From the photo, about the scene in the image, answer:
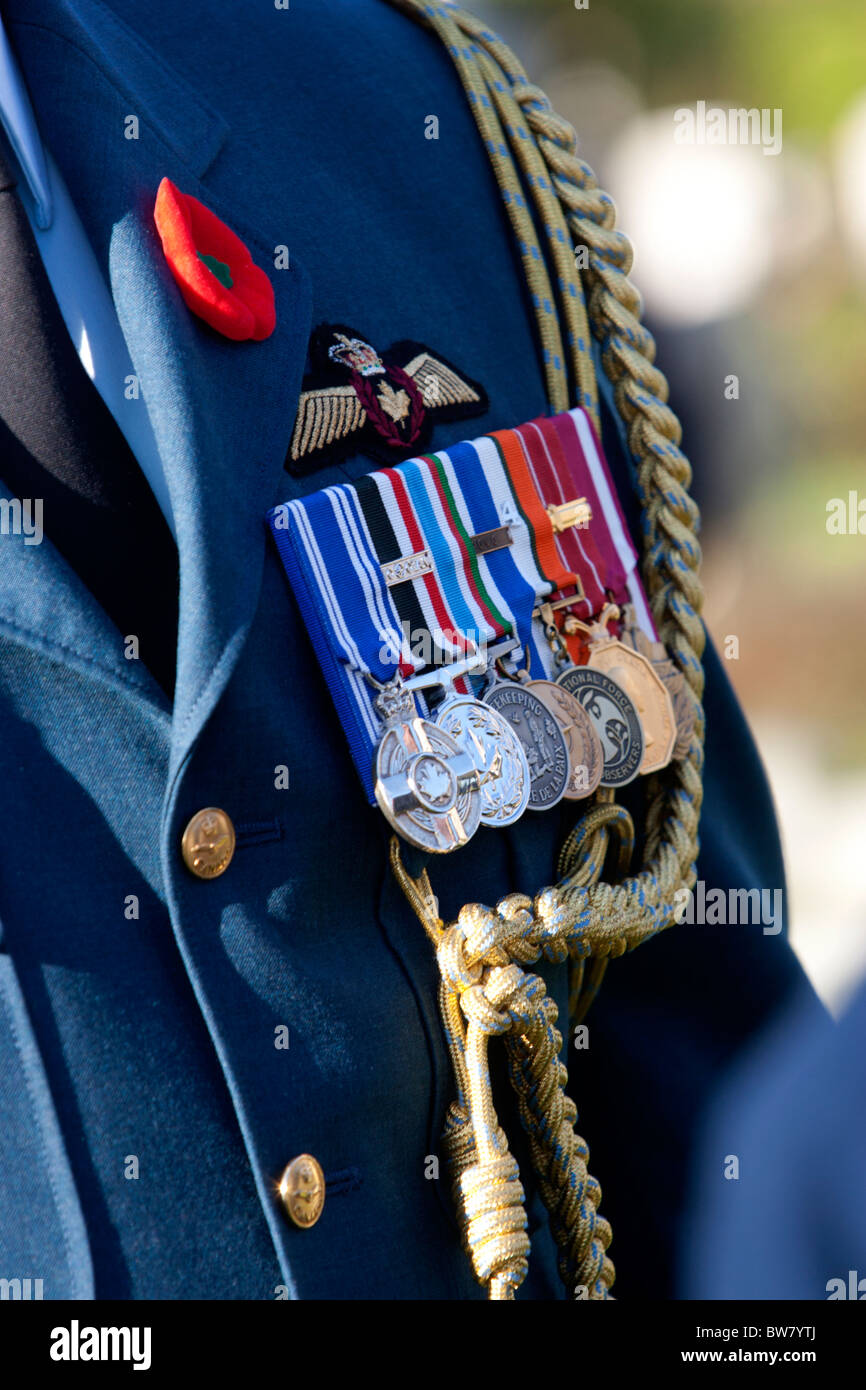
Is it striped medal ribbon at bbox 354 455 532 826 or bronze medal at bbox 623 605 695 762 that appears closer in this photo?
striped medal ribbon at bbox 354 455 532 826

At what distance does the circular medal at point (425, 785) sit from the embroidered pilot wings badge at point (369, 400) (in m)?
0.22

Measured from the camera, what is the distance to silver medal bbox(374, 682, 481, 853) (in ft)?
3.21

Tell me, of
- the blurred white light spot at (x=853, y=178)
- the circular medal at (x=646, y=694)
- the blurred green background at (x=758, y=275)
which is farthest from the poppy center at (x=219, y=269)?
the blurred white light spot at (x=853, y=178)

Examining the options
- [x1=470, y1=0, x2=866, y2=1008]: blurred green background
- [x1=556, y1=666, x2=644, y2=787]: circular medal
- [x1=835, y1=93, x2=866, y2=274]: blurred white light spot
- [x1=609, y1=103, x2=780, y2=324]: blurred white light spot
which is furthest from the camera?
[x1=835, y1=93, x2=866, y2=274]: blurred white light spot

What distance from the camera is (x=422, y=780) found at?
993 millimetres

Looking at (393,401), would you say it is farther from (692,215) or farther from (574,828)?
(692,215)

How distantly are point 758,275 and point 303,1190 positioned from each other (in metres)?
6.99

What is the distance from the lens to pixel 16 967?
2.98 ft

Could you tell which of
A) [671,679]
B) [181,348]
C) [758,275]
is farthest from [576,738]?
[758,275]

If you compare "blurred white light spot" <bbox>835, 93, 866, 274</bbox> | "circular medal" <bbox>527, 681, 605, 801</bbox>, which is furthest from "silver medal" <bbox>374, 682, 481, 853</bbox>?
"blurred white light spot" <bbox>835, 93, 866, 274</bbox>

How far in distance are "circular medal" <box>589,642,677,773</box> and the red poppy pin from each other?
15.1 inches

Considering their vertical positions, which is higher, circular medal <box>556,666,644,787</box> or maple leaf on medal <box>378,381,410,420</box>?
maple leaf on medal <box>378,381,410,420</box>

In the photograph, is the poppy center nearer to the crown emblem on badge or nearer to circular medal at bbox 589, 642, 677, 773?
the crown emblem on badge
